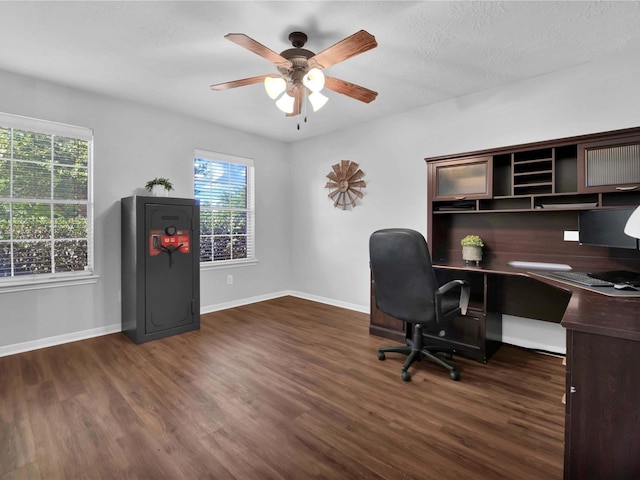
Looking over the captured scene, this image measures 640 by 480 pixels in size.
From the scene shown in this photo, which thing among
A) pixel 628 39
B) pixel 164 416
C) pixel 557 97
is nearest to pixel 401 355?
pixel 164 416

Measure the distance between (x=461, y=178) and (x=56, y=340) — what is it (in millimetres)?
4287

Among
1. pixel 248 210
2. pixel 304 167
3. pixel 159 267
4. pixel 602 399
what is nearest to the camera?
pixel 602 399

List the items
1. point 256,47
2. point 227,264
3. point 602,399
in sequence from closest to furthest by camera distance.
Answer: point 602,399
point 256,47
point 227,264

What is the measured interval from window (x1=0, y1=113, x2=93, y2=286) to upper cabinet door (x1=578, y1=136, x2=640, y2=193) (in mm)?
4557

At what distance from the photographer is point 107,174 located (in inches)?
133

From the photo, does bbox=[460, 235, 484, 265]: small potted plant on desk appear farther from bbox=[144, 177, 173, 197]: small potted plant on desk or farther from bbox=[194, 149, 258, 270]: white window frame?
bbox=[144, 177, 173, 197]: small potted plant on desk

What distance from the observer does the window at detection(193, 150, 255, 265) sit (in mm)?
4270

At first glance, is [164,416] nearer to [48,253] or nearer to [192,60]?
[48,253]

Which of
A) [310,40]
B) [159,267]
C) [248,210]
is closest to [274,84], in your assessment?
[310,40]

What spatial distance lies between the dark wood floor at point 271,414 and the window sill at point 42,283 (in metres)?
0.60

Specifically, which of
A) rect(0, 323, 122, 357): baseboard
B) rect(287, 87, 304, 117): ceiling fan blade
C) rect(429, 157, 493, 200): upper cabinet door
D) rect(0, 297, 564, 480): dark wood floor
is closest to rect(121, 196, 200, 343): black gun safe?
rect(0, 323, 122, 357): baseboard

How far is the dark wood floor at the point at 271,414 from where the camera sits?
60.9 inches

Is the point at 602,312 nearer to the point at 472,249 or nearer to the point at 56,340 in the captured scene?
the point at 472,249

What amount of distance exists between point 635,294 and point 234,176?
171 inches
